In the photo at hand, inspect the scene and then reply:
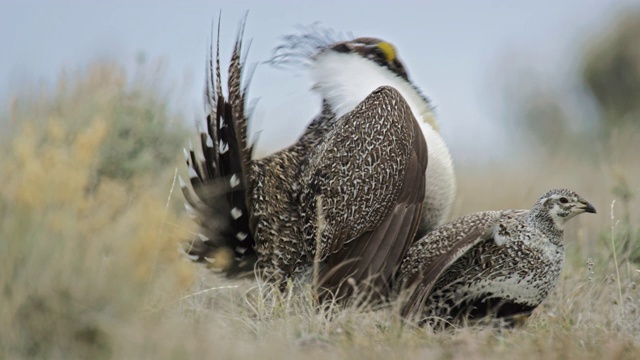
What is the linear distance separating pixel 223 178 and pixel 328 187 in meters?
0.64

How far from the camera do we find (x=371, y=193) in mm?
5676

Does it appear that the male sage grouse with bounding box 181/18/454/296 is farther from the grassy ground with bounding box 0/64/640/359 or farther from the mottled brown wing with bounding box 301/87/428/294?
the grassy ground with bounding box 0/64/640/359

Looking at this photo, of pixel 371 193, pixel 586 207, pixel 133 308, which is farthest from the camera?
pixel 371 193

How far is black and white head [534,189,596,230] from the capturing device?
18.2ft

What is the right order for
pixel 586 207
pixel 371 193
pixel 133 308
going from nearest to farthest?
1. pixel 133 308
2. pixel 586 207
3. pixel 371 193

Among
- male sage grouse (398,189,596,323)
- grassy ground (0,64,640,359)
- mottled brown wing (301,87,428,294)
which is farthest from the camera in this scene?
mottled brown wing (301,87,428,294)

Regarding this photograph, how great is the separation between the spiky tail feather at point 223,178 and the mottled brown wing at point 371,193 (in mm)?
458

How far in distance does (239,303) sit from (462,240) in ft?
5.07

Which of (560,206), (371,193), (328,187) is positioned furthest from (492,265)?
(328,187)

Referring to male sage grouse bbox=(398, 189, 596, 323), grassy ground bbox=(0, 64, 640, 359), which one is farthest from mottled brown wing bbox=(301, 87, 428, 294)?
grassy ground bbox=(0, 64, 640, 359)

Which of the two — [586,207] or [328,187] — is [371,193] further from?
[586,207]

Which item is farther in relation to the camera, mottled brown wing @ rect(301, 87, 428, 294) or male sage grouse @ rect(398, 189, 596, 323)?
mottled brown wing @ rect(301, 87, 428, 294)

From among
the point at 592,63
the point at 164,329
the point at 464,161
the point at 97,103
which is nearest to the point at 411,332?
the point at 164,329

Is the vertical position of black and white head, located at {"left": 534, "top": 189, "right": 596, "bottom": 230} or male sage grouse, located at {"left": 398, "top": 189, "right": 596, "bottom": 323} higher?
black and white head, located at {"left": 534, "top": 189, "right": 596, "bottom": 230}
